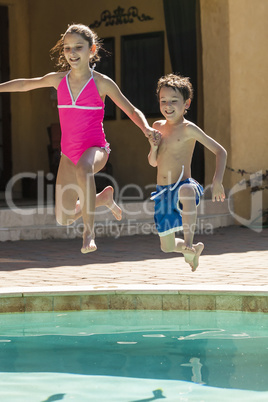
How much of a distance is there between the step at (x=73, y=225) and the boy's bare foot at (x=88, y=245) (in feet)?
18.1

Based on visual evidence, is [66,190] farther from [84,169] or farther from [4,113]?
[4,113]

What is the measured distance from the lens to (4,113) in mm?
15219

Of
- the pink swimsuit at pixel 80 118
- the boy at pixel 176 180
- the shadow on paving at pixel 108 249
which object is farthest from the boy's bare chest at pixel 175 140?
the shadow on paving at pixel 108 249

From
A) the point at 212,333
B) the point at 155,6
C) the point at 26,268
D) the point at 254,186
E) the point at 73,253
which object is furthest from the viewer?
the point at 155,6

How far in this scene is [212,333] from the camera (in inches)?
268

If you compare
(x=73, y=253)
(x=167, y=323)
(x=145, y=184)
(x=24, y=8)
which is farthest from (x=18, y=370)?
(x=24, y=8)

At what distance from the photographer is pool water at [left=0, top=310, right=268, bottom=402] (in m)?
5.44

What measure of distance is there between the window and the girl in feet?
27.6

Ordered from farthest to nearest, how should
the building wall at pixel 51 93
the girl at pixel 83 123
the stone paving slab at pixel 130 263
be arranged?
the building wall at pixel 51 93, the stone paving slab at pixel 130 263, the girl at pixel 83 123

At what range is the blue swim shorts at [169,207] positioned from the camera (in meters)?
6.29

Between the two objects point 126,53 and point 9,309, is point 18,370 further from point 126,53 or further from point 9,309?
point 126,53

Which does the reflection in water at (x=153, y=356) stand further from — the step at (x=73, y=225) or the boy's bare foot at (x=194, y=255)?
the step at (x=73, y=225)

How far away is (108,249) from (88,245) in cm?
465

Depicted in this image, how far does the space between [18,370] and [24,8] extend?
10.6m
